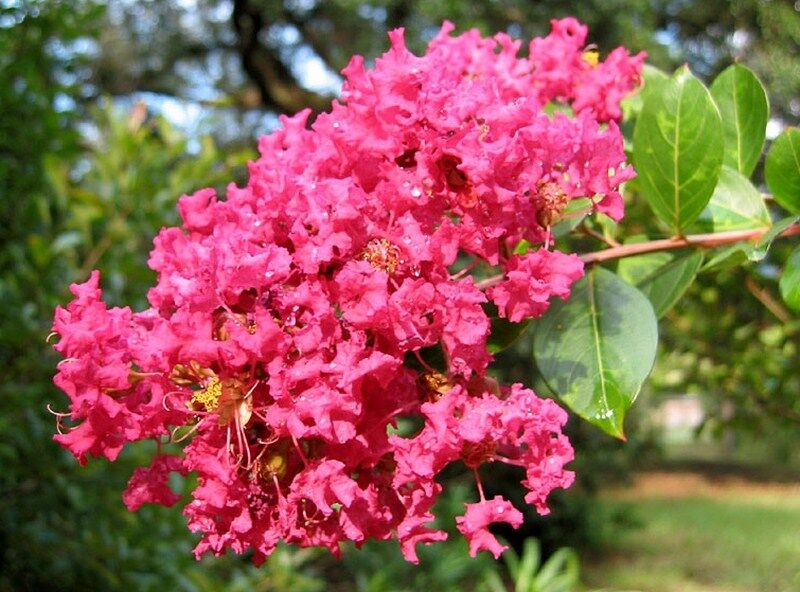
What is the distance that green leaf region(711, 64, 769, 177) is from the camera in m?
1.12

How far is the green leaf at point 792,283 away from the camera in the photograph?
906 mm

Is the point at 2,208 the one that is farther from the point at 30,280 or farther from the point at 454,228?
the point at 454,228

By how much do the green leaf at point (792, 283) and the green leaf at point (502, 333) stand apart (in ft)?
0.94

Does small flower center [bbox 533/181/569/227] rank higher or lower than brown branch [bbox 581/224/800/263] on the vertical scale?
higher

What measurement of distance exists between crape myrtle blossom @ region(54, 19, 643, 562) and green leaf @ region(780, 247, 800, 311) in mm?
236

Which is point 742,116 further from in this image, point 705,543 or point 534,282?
point 705,543

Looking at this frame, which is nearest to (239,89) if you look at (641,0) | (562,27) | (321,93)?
(321,93)

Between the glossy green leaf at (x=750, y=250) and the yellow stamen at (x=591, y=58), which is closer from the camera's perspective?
the glossy green leaf at (x=750, y=250)

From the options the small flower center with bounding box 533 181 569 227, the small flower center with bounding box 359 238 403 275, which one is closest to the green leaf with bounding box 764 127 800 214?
the small flower center with bounding box 533 181 569 227

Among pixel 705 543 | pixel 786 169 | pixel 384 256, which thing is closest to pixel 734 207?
pixel 786 169

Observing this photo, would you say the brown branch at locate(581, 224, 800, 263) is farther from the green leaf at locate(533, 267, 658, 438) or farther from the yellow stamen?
the yellow stamen

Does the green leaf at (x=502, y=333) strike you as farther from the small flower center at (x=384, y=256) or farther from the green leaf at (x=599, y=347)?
the small flower center at (x=384, y=256)

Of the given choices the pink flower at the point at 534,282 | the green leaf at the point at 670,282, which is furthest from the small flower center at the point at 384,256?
the green leaf at the point at 670,282

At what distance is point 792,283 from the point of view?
92 cm
